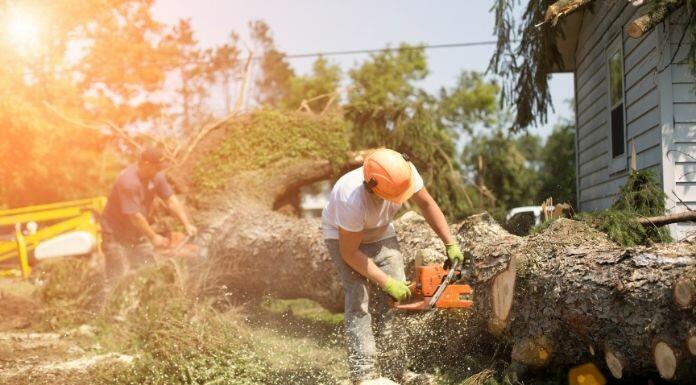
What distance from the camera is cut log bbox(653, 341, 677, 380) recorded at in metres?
3.40

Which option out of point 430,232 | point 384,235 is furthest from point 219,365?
point 430,232

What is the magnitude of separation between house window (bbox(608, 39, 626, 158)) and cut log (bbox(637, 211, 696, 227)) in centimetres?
300

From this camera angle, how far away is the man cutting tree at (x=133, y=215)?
802 centimetres

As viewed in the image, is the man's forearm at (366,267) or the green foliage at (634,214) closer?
the man's forearm at (366,267)

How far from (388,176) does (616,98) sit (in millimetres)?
5750

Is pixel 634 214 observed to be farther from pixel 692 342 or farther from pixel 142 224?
pixel 142 224

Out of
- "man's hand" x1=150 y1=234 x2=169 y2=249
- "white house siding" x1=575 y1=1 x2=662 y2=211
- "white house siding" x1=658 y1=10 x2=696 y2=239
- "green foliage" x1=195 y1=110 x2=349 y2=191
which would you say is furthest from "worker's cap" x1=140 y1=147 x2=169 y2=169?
"white house siding" x1=658 y1=10 x2=696 y2=239

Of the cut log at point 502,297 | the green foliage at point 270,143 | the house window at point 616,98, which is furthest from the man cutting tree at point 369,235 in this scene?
the green foliage at point 270,143

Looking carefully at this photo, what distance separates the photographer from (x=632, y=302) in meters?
3.61

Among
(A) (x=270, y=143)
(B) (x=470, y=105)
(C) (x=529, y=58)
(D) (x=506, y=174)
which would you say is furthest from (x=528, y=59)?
(B) (x=470, y=105)

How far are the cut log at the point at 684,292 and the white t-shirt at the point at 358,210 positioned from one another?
66.6 inches

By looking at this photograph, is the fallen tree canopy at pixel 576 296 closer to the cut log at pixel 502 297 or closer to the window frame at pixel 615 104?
the cut log at pixel 502 297

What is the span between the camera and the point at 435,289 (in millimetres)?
4355

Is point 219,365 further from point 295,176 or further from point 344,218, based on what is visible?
point 295,176
